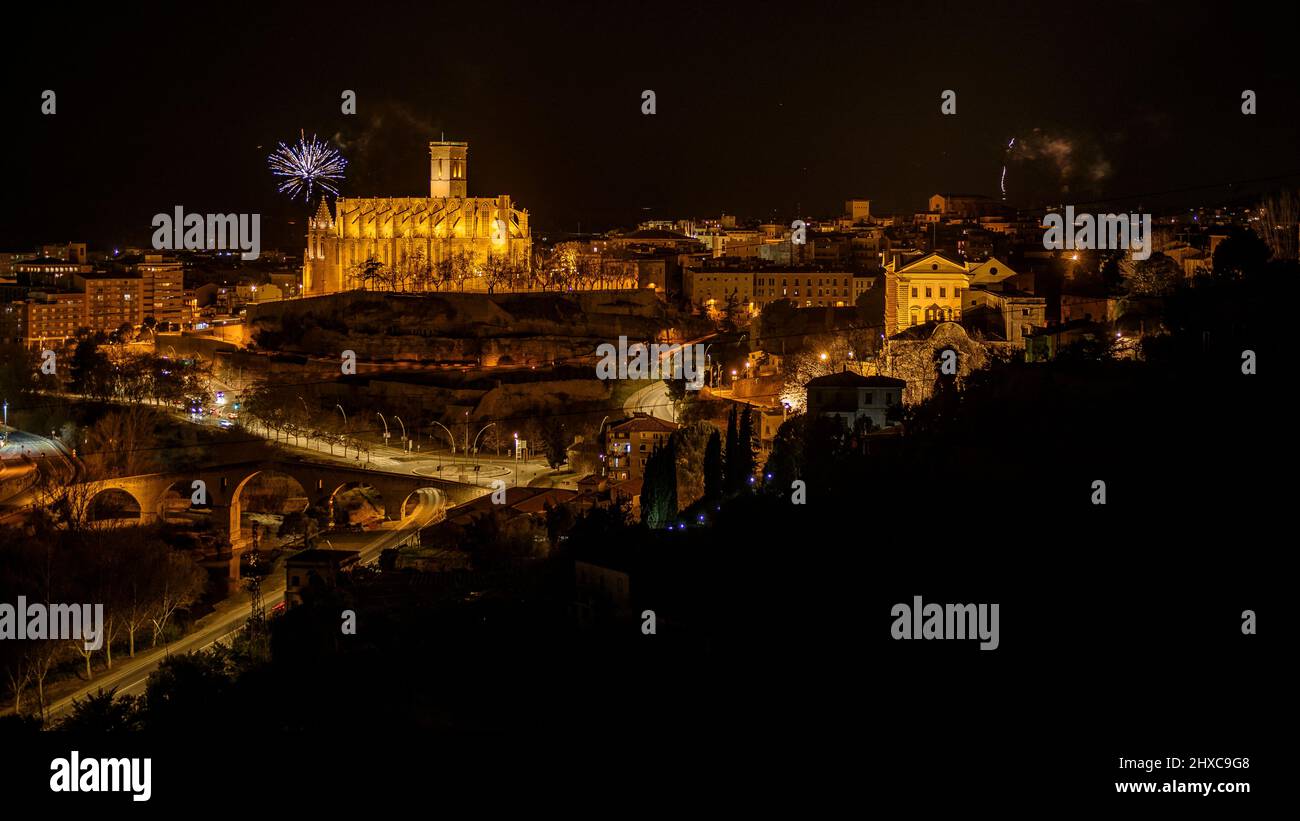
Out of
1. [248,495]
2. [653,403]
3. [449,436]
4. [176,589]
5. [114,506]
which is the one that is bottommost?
[176,589]

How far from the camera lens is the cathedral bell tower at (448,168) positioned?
47500 millimetres

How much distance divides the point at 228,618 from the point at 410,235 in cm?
2595

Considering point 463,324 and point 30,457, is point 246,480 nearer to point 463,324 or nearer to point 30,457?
point 30,457

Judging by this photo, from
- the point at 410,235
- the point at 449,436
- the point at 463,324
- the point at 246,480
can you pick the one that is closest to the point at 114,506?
the point at 246,480

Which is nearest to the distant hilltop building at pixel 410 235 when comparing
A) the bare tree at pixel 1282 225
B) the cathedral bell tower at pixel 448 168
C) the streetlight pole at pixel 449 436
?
the cathedral bell tower at pixel 448 168

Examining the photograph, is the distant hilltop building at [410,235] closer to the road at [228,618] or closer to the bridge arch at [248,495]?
the bridge arch at [248,495]

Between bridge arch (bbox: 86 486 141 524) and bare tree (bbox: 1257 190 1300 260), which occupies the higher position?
bare tree (bbox: 1257 190 1300 260)

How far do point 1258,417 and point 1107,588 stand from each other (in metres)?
2.69

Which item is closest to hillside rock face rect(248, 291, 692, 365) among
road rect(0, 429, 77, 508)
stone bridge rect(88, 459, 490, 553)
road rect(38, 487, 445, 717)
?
road rect(0, 429, 77, 508)

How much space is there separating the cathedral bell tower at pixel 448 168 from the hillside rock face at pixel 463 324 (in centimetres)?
645

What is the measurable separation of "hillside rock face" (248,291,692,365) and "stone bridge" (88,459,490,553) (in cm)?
1090

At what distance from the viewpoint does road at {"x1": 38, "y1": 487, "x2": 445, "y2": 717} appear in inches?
730

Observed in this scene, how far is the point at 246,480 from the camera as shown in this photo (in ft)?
95.7

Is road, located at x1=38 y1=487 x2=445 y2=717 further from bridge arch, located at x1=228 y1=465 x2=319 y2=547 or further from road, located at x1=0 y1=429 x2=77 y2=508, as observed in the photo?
road, located at x1=0 y1=429 x2=77 y2=508
